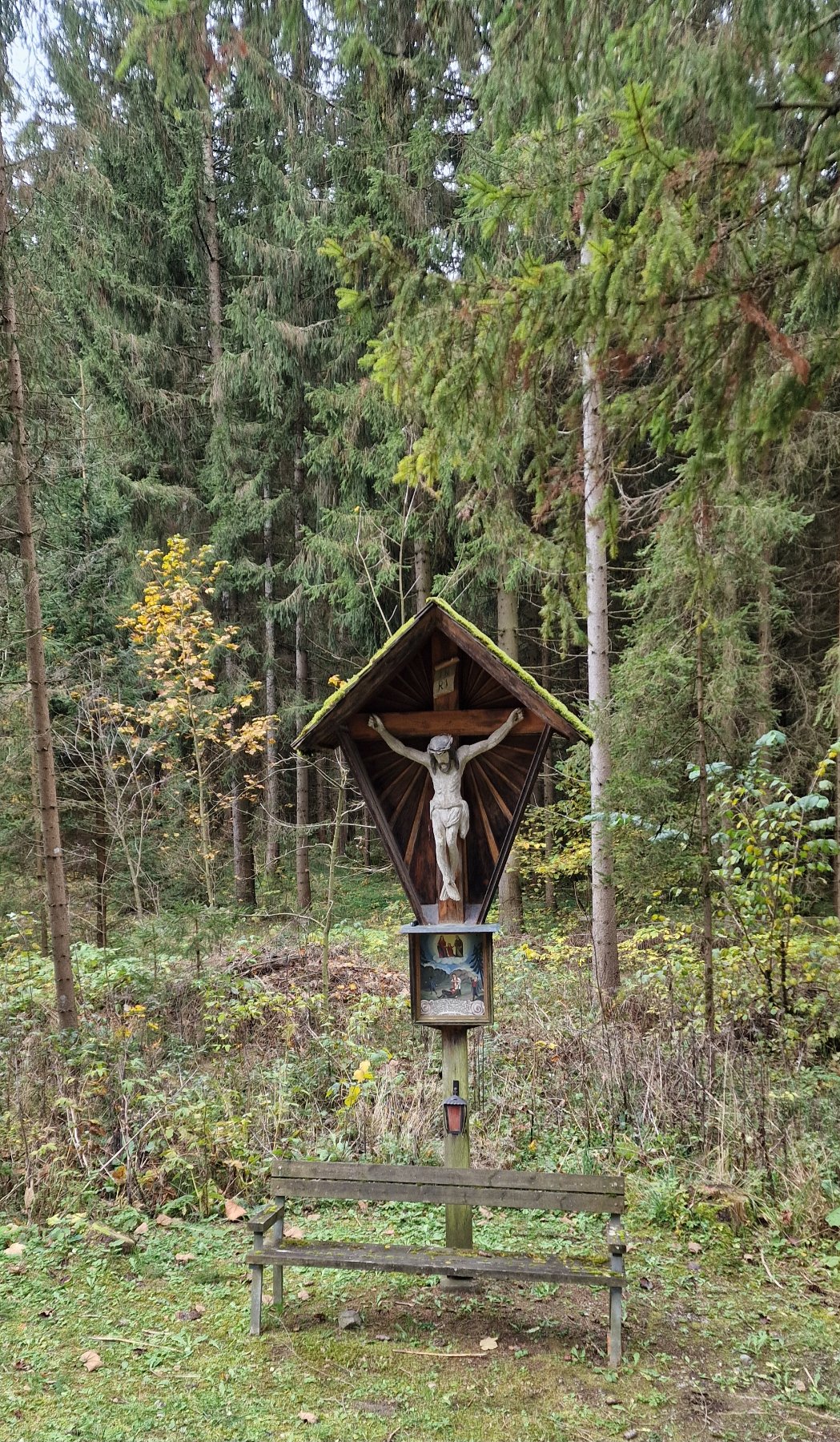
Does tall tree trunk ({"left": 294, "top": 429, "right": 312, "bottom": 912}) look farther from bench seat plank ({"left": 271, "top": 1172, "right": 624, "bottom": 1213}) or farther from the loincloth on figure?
the loincloth on figure

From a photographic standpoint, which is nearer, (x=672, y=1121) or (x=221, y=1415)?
(x=221, y=1415)

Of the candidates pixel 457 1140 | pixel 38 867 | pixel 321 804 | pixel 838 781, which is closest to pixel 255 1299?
pixel 457 1140

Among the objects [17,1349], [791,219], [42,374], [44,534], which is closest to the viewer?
[791,219]

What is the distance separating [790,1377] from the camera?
11.5ft

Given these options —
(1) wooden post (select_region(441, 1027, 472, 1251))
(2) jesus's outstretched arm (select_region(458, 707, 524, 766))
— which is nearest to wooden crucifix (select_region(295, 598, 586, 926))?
(2) jesus's outstretched arm (select_region(458, 707, 524, 766))

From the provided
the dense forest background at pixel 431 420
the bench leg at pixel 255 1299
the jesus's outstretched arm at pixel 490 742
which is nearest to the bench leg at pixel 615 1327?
the bench leg at pixel 255 1299

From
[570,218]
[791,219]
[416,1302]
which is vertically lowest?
[416,1302]

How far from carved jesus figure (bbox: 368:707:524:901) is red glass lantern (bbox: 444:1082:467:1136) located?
0.98 meters

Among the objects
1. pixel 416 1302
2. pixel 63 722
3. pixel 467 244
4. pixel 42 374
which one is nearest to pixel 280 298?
pixel 467 244

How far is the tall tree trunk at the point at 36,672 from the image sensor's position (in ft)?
22.7

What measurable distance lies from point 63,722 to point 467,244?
8107mm

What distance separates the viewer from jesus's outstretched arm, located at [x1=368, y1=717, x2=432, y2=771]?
13.8ft

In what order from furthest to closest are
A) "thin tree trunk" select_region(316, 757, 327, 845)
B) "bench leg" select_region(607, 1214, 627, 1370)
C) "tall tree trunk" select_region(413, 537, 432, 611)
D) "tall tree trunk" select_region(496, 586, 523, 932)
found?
1. "thin tree trunk" select_region(316, 757, 327, 845)
2. "tall tree trunk" select_region(413, 537, 432, 611)
3. "tall tree trunk" select_region(496, 586, 523, 932)
4. "bench leg" select_region(607, 1214, 627, 1370)

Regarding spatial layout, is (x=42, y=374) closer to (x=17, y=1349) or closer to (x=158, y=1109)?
(x=158, y=1109)
